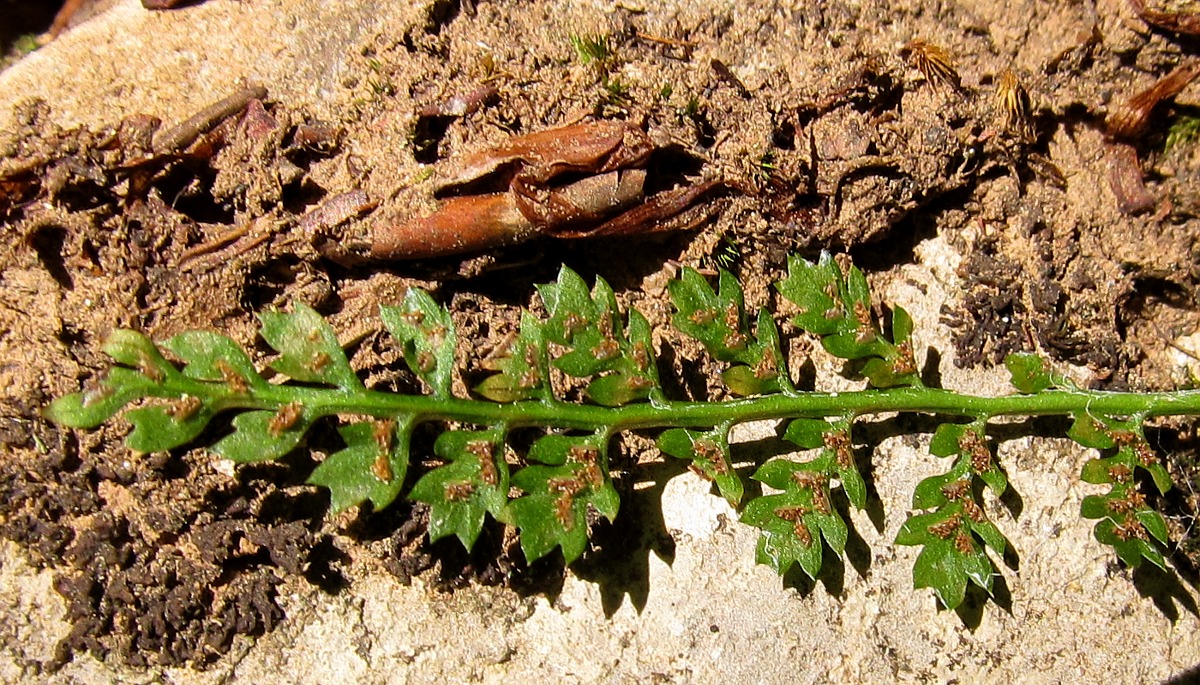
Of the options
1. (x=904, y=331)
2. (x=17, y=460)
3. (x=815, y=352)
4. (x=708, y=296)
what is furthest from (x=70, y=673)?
(x=904, y=331)

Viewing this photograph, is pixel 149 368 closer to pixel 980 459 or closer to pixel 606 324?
pixel 606 324

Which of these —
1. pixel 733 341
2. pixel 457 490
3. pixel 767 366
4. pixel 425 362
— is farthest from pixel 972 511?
pixel 425 362

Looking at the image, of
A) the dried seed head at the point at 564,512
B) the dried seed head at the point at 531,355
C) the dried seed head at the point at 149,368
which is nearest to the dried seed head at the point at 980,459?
the dried seed head at the point at 564,512

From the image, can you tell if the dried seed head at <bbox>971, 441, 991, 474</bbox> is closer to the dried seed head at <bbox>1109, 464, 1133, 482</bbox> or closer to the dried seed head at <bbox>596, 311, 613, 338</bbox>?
the dried seed head at <bbox>1109, 464, 1133, 482</bbox>

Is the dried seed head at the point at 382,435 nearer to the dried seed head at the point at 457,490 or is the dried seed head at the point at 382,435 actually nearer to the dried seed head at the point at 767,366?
the dried seed head at the point at 457,490

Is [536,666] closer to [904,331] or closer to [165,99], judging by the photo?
[904,331]

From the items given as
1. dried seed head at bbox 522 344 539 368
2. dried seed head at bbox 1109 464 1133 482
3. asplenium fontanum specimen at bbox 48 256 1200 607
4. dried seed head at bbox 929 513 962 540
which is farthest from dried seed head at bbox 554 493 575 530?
dried seed head at bbox 1109 464 1133 482
